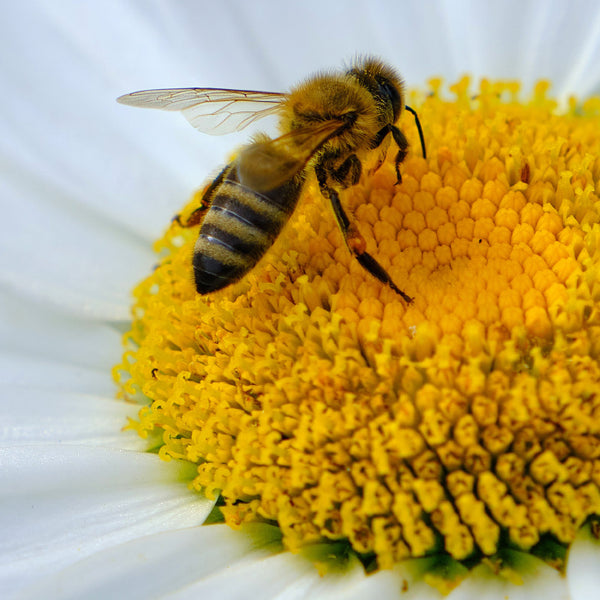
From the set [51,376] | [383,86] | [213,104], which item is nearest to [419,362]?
[383,86]

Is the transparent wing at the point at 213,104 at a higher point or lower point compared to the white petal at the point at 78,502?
higher

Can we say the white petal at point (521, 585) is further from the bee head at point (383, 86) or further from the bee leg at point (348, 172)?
the bee head at point (383, 86)

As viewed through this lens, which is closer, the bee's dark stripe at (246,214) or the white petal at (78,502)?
the bee's dark stripe at (246,214)

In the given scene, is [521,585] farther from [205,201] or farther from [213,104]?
[213,104]

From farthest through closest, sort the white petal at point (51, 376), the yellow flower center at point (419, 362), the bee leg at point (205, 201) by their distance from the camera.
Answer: the white petal at point (51, 376), the bee leg at point (205, 201), the yellow flower center at point (419, 362)

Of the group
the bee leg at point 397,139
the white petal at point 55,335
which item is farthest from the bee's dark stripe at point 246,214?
the white petal at point 55,335

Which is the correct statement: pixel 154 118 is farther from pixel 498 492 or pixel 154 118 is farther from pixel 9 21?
pixel 498 492
